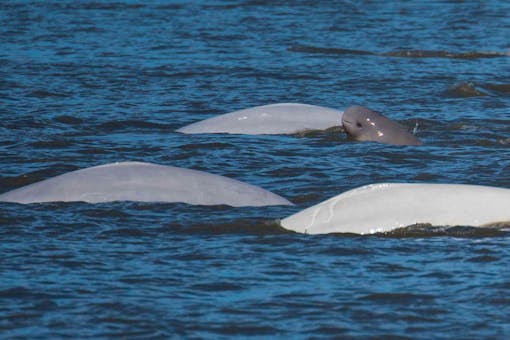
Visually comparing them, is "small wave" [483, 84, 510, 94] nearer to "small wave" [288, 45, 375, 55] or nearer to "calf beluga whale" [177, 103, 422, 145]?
"small wave" [288, 45, 375, 55]

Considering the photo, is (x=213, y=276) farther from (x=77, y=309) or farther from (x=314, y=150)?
(x=314, y=150)

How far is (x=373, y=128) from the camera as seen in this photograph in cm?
1641

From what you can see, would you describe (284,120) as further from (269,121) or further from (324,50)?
(324,50)

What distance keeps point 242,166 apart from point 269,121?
2.31m

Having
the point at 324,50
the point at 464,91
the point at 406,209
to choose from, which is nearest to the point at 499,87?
the point at 464,91

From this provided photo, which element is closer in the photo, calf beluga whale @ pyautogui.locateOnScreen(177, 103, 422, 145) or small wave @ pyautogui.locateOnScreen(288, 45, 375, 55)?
calf beluga whale @ pyautogui.locateOnScreen(177, 103, 422, 145)

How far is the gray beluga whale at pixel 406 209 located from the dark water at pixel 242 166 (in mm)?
114

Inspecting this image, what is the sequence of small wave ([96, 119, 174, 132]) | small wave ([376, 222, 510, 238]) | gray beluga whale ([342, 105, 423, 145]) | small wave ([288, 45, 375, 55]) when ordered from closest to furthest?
1. small wave ([376, 222, 510, 238])
2. gray beluga whale ([342, 105, 423, 145])
3. small wave ([96, 119, 174, 132])
4. small wave ([288, 45, 375, 55])

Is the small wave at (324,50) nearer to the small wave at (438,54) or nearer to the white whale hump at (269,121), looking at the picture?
the small wave at (438,54)

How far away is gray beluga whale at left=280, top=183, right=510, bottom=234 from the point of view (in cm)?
1119

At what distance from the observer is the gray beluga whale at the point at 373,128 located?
16172mm

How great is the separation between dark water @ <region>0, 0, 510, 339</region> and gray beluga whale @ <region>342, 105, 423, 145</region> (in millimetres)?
206

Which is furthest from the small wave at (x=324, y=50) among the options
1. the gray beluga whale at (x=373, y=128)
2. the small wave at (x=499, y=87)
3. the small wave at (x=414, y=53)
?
the gray beluga whale at (x=373, y=128)

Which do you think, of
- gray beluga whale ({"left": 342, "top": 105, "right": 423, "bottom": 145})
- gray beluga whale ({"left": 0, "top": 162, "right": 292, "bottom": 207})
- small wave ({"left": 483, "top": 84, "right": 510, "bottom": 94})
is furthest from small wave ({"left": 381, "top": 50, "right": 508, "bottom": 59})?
gray beluga whale ({"left": 0, "top": 162, "right": 292, "bottom": 207})
